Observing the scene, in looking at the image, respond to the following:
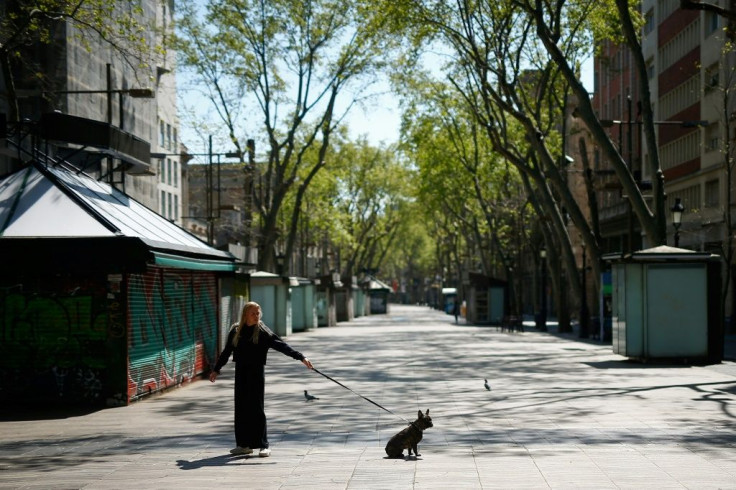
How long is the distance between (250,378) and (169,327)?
831 centimetres

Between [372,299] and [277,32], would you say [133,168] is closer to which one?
[277,32]

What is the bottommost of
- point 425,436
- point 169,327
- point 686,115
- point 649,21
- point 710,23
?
point 425,436

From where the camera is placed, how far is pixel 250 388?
1184 centimetres

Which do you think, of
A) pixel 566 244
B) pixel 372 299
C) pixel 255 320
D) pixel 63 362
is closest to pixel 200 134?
pixel 566 244

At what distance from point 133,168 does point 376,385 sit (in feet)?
24.5

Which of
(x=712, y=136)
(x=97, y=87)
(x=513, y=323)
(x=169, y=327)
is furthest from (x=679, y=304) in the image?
(x=513, y=323)

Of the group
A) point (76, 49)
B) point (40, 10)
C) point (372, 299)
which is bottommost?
point (372, 299)

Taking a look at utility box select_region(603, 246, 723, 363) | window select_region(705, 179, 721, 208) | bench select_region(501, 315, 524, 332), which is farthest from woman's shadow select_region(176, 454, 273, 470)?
bench select_region(501, 315, 524, 332)

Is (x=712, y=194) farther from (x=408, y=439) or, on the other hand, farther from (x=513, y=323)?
(x=408, y=439)

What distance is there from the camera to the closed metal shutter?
17.8 meters

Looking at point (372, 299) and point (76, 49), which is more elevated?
point (76, 49)

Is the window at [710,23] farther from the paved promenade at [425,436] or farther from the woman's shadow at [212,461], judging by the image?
the woman's shadow at [212,461]

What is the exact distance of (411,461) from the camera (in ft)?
37.3

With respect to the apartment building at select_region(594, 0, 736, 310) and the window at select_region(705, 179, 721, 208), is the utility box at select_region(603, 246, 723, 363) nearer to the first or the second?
the apartment building at select_region(594, 0, 736, 310)
